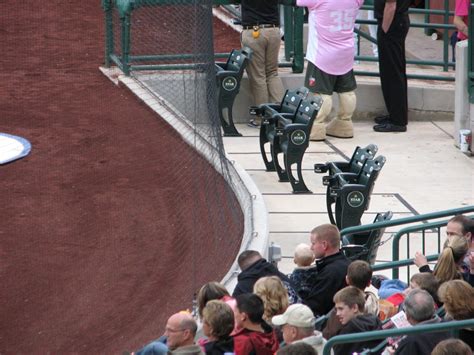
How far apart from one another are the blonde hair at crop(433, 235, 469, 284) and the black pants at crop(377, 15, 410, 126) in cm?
Result: 714

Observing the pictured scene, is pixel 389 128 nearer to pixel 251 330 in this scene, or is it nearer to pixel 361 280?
pixel 361 280

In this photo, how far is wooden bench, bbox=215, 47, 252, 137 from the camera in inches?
569

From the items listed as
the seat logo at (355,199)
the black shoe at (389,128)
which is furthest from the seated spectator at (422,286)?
the black shoe at (389,128)

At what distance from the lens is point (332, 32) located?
46.6ft

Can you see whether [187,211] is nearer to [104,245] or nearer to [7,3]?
[104,245]

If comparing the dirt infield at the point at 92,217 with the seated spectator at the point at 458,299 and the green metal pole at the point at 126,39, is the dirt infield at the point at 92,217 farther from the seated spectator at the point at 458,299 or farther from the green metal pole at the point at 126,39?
the seated spectator at the point at 458,299

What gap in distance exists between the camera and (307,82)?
14.4 meters

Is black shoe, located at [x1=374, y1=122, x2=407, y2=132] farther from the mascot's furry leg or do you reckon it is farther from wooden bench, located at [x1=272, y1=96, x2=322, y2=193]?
wooden bench, located at [x1=272, y1=96, x2=322, y2=193]

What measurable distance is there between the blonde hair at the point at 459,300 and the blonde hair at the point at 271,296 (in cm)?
101

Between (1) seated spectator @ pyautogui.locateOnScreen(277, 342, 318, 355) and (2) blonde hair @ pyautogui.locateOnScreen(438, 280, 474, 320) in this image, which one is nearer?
(1) seated spectator @ pyautogui.locateOnScreen(277, 342, 318, 355)

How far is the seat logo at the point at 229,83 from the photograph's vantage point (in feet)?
47.4

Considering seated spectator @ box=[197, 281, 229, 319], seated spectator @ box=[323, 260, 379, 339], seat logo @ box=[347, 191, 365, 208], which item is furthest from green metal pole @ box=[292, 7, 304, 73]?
seated spectator @ box=[197, 281, 229, 319]

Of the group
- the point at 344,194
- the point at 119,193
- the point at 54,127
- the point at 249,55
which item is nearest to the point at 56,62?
the point at 54,127

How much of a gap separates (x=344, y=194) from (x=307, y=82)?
3877mm
